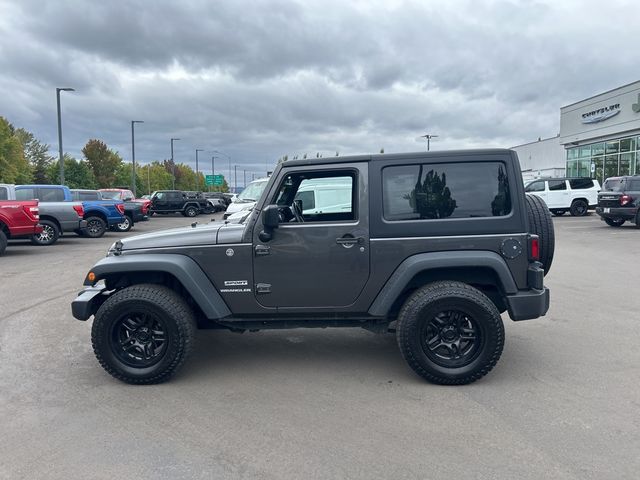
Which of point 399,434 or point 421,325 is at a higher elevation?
point 421,325

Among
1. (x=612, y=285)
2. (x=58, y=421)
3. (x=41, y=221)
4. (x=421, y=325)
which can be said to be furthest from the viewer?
(x=41, y=221)

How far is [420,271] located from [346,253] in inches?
25.1

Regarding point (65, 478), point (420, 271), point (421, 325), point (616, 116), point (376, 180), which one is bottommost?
point (65, 478)

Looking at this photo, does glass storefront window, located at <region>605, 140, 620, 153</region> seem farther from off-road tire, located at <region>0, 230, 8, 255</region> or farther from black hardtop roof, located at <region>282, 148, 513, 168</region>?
off-road tire, located at <region>0, 230, 8, 255</region>

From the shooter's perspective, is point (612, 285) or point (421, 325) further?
point (612, 285)

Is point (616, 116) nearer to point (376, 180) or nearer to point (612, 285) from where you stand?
point (612, 285)

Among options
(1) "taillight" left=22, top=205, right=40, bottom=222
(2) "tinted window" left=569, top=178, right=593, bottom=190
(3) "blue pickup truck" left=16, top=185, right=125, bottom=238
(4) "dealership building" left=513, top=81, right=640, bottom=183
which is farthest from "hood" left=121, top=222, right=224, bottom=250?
(4) "dealership building" left=513, top=81, right=640, bottom=183

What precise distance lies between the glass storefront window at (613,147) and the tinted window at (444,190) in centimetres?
3569

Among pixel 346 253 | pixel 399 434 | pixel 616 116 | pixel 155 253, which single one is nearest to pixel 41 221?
pixel 155 253

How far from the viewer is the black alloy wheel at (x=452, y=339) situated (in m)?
4.23

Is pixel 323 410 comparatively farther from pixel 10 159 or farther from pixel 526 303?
pixel 10 159

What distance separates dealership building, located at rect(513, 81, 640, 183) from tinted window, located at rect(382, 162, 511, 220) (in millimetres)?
32407

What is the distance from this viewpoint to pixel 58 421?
368cm

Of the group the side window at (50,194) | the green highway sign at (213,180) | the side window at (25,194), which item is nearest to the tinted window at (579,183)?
the side window at (50,194)
